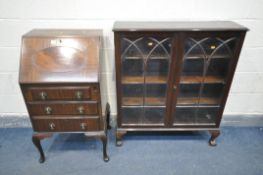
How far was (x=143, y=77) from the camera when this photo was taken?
165 centimetres

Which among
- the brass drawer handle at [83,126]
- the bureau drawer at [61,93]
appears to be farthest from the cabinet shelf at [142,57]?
the brass drawer handle at [83,126]

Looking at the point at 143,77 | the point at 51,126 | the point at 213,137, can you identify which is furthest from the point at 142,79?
the point at 213,137

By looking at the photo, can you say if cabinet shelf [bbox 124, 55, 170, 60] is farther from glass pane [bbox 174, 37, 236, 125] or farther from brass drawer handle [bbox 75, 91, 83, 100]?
brass drawer handle [bbox 75, 91, 83, 100]

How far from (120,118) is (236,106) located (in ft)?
4.44

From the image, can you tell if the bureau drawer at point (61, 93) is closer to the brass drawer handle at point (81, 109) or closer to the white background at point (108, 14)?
the brass drawer handle at point (81, 109)

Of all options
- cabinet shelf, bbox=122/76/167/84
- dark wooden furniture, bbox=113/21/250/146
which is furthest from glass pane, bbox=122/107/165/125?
cabinet shelf, bbox=122/76/167/84

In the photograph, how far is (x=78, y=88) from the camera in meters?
1.34

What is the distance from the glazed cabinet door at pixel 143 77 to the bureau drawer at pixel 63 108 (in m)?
0.31

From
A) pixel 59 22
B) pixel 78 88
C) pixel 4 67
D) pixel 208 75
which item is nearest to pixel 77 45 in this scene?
pixel 78 88

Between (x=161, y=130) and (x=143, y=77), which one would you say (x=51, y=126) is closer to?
(x=143, y=77)

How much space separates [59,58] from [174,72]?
0.91m

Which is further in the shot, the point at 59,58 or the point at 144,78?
the point at 144,78

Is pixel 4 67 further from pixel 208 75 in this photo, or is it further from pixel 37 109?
pixel 208 75

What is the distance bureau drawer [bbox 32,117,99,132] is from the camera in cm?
151
